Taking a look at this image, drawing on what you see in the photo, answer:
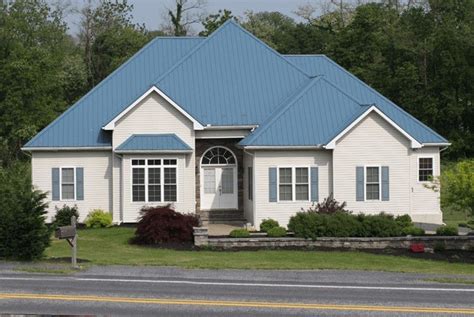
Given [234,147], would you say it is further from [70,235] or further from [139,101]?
[70,235]

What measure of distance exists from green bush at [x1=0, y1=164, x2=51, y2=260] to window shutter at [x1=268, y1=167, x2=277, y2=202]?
11.4m

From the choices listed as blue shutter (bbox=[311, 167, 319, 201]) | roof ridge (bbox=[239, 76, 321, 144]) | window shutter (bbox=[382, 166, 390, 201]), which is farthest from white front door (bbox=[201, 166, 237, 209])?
window shutter (bbox=[382, 166, 390, 201])

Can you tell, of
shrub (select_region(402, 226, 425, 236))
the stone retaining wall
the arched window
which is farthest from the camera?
the arched window

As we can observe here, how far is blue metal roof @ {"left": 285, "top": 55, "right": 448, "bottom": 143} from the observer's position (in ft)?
124

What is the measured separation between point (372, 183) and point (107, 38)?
48767 millimetres

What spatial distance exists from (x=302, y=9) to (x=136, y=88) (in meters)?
59.0

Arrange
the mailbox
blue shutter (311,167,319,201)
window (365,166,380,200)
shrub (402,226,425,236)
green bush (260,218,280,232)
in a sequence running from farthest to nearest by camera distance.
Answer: window (365,166,380,200)
blue shutter (311,167,319,201)
green bush (260,218,280,232)
shrub (402,226,425,236)
the mailbox

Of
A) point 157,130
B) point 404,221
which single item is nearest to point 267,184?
point 157,130

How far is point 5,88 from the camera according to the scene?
216 feet

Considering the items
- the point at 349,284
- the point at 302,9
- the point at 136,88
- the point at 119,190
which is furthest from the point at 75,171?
the point at 302,9

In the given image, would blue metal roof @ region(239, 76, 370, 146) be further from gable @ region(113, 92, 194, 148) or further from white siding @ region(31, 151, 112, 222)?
white siding @ region(31, 151, 112, 222)

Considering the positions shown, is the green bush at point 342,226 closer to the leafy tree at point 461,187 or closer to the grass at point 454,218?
the leafy tree at point 461,187

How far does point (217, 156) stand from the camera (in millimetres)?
38406

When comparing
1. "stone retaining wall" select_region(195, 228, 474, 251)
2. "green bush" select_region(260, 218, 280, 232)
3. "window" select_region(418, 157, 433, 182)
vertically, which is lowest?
"stone retaining wall" select_region(195, 228, 474, 251)
